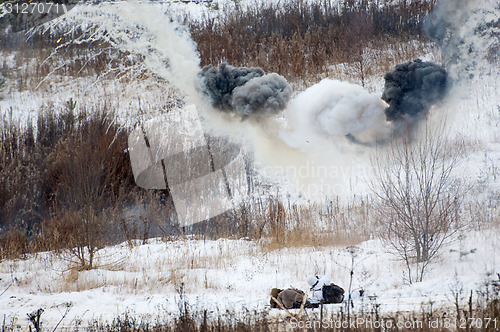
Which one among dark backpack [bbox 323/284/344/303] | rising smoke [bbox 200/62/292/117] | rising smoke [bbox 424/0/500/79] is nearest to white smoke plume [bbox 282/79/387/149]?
rising smoke [bbox 200/62/292/117]

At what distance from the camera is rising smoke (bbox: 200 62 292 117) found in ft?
43.1

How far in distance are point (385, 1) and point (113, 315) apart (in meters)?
21.7

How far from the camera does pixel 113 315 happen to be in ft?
20.5

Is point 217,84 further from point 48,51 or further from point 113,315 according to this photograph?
point 48,51

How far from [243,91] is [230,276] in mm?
6735

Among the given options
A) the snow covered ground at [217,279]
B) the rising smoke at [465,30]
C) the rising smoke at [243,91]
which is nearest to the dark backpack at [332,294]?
the snow covered ground at [217,279]

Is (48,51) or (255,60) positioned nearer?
(255,60)

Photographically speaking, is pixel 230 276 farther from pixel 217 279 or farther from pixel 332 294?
pixel 332 294

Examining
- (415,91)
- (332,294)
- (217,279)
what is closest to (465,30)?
(415,91)

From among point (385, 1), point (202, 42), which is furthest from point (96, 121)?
point (385, 1)

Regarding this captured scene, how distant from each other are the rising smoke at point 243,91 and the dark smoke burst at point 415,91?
124 inches

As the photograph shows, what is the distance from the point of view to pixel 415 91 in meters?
12.8

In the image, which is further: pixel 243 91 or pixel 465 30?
pixel 465 30

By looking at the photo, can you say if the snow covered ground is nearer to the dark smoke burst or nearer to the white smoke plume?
the dark smoke burst
